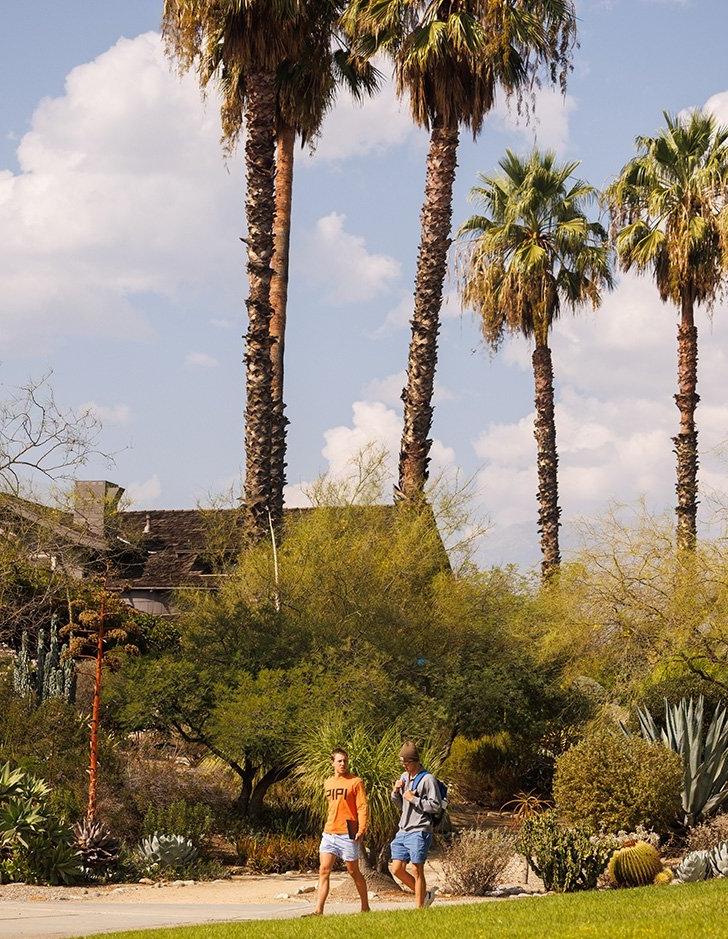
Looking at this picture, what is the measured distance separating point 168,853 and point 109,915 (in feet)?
13.1

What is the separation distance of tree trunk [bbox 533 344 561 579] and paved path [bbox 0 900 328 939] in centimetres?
2461

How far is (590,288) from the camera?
38062mm

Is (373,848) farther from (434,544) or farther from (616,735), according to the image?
(434,544)

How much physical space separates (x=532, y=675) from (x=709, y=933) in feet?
41.6

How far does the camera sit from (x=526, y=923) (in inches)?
441

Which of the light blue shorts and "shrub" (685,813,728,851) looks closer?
the light blue shorts

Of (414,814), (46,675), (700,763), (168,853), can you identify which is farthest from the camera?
(46,675)

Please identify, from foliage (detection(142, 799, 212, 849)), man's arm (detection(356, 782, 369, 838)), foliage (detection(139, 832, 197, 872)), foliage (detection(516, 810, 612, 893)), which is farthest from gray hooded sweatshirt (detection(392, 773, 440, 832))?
foliage (detection(142, 799, 212, 849))

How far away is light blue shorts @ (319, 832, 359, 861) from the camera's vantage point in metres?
12.5

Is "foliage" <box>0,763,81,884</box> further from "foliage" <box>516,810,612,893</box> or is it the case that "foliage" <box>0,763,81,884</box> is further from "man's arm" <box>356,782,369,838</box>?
"foliage" <box>516,810,612,893</box>

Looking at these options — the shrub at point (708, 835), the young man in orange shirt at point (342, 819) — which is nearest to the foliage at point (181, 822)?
the young man in orange shirt at point (342, 819)

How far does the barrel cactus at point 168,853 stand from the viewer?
56.0 feet

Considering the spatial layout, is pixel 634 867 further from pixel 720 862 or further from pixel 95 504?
pixel 95 504

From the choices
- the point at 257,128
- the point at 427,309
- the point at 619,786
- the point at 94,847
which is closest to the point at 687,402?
the point at 427,309
